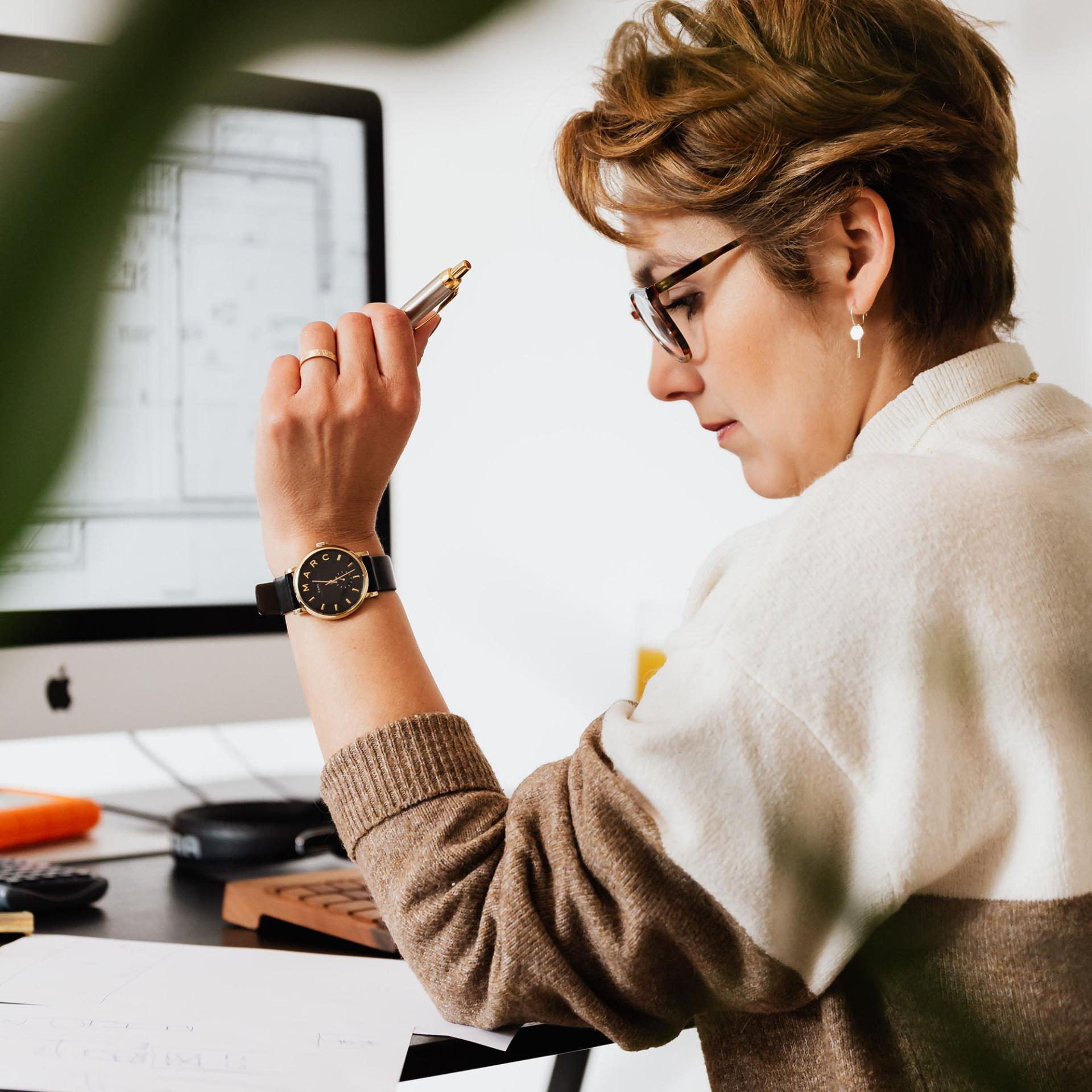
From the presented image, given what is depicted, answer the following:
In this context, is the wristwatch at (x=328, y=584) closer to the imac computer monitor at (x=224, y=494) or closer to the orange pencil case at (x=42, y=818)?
the imac computer monitor at (x=224, y=494)

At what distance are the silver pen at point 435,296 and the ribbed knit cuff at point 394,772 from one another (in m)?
0.27

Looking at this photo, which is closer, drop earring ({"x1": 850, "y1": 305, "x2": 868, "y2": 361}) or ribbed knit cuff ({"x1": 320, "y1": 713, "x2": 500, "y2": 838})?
ribbed knit cuff ({"x1": 320, "y1": 713, "x2": 500, "y2": 838})

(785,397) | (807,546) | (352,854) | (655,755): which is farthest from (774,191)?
(352,854)

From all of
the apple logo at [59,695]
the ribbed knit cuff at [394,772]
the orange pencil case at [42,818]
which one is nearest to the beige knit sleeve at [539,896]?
the ribbed knit cuff at [394,772]

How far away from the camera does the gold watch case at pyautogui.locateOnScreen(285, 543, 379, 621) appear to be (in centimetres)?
72

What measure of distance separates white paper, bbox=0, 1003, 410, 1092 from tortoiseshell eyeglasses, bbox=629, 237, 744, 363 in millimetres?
514

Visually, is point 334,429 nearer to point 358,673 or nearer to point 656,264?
point 358,673

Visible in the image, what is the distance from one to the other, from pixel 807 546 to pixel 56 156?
0.55m

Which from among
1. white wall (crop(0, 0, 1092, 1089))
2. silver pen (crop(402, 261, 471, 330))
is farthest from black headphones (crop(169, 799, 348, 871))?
silver pen (crop(402, 261, 471, 330))

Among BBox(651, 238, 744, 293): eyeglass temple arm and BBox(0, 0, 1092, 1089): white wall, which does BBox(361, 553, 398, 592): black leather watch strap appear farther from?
BBox(0, 0, 1092, 1089): white wall

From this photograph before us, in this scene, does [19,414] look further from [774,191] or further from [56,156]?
[774,191]

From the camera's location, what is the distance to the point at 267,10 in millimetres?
90

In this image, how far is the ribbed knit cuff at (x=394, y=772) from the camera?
69 cm

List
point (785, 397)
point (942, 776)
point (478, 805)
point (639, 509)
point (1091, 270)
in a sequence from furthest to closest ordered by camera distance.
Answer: point (639, 509), point (1091, 270), point (785, 397), point (478, 805), point (942, 776)
